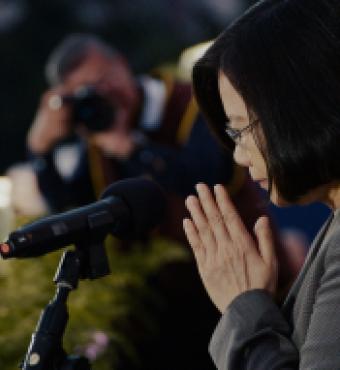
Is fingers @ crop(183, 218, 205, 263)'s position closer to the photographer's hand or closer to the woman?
the woman

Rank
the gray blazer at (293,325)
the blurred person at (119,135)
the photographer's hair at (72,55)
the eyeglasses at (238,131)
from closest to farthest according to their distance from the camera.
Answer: the gray blazer at (293,325) < the eyeglasses at (238,131) < the blurred person at (119,135) < the photographer's hair at (72,55)

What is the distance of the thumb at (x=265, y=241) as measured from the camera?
4.84ft

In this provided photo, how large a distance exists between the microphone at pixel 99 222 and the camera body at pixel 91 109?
71.3 inches

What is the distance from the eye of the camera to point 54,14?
7.42 m

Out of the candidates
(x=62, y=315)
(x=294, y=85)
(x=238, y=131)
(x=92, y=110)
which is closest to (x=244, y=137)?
(x=238, y=131)

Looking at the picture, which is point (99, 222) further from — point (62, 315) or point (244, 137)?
point (244, 137)

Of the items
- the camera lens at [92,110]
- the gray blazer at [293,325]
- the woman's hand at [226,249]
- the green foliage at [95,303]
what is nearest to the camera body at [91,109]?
the camera lens at [92,110]

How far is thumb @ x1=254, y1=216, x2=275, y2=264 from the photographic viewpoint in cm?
148

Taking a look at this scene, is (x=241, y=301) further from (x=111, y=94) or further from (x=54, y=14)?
(x=54, y=14)

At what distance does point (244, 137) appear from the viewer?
4.71 ft

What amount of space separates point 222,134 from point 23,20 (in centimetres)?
596

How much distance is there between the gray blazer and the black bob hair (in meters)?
0.11

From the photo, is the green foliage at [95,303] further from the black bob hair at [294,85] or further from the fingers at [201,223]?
the black bob hair at [294,85]

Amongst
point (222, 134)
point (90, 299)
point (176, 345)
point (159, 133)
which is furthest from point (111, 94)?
point (222, 134)
